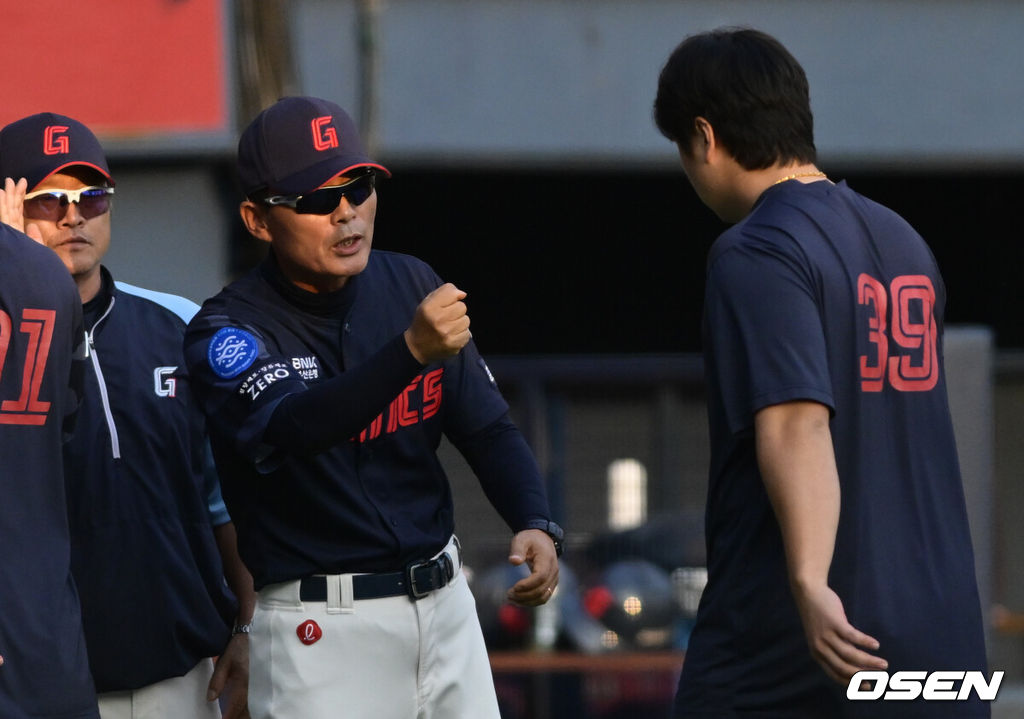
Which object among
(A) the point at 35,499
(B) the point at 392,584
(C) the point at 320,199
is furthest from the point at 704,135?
(A) the point at 35,499

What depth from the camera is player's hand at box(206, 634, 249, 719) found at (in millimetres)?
3748

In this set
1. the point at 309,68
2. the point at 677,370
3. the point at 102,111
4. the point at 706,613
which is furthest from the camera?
the point at 309,68

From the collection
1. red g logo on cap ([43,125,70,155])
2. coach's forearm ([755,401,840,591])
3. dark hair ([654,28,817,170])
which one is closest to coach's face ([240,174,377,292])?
red g logo on cap ([43,125,70,155])

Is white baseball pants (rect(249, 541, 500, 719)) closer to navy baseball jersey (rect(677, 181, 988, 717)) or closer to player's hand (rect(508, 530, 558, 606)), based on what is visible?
player's hand (rect(508, 530, 558, 606))

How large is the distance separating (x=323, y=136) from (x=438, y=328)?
704 mm

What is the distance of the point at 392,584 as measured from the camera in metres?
3.32

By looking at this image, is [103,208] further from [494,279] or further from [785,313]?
[494,279]

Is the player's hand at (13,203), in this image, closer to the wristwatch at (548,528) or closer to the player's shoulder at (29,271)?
the player's shoulder at (29,271)

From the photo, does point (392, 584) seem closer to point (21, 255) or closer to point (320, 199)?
point (320, 199)

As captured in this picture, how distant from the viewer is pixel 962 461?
6168mm

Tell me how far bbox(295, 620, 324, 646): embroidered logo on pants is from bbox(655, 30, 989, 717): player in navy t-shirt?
30.7 inches

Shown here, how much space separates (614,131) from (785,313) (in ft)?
23.2

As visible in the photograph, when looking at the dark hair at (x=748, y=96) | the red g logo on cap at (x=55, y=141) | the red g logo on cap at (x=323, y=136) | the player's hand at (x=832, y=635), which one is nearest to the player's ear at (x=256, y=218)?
the red g logo on cap at (x=323, y=136)

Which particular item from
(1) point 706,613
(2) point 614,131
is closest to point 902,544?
(1) point 706,613
